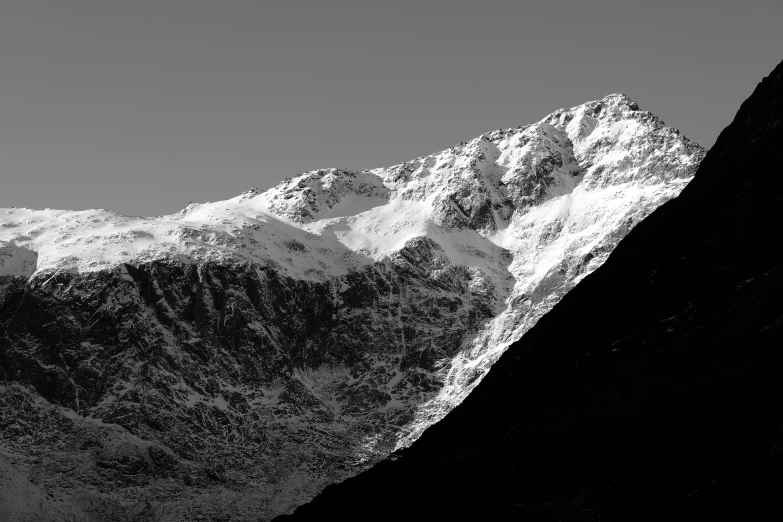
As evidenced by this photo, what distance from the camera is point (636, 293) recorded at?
16862 centimetres

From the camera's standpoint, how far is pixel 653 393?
14250 centimetres

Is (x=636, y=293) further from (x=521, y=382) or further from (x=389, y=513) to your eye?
(x=389, y=513)

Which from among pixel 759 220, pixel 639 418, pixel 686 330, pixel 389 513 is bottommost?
pixel 389 513

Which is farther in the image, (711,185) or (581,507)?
(711,185)

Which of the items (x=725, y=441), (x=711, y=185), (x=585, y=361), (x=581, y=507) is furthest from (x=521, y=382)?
(x=725, y=441)

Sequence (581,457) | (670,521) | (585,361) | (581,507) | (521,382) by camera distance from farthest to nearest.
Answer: (521,382), (585,361), (581,457), (581,507), (670,521)

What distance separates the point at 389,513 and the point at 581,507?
4051cm

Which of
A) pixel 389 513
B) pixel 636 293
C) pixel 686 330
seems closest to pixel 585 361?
pixel 636 293

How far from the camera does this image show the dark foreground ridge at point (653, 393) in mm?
123250

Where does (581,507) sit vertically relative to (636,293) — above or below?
below

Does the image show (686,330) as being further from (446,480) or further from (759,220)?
(446,480)

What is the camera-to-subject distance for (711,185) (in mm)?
172000

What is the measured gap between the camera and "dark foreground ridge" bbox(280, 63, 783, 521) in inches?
4852

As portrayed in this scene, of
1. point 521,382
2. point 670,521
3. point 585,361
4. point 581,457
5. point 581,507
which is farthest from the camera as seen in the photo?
point 521,382
